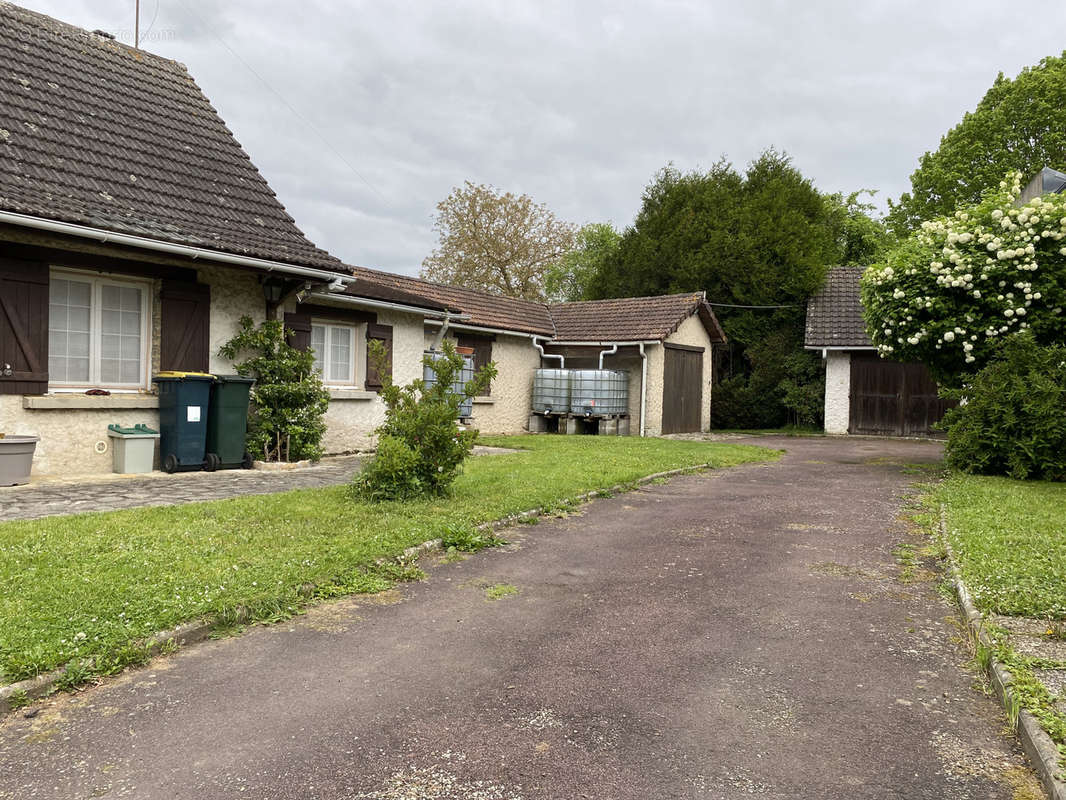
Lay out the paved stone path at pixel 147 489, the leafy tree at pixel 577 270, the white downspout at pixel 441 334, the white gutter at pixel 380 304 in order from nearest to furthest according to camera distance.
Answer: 1. the paved stone path at pixel 147 489
2. the white gutter at pixel 380 304
3. the white downspout at pixel 441 334
4. the leafy tree at pixel 577 270

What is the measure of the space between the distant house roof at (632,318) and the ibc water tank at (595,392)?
4.66 ft

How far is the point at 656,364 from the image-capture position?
71.8 ft

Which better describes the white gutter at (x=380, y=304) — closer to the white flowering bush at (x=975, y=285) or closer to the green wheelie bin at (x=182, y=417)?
the green wheelie bin at (x=182, y=417)

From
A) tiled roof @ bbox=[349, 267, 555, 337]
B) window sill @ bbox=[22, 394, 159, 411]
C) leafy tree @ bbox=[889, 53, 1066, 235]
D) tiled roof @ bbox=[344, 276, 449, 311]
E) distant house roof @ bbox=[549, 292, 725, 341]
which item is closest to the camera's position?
window sill @ bbox=[22, 394, 159, 411]

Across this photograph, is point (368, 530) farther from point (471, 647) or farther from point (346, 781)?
point (346, 781)

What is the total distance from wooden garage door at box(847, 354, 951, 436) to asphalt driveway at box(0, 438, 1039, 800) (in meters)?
19.6

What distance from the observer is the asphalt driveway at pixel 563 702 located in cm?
295

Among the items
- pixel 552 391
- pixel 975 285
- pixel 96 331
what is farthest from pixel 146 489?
pixel 552 391

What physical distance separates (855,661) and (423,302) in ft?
41.2

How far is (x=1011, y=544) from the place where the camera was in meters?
6.55

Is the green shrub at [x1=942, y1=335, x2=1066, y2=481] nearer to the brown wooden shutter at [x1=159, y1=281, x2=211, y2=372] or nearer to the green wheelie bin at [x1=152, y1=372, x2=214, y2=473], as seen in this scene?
the green wheelie bin at [x1=152, y1=372, x2=214, y2=473]

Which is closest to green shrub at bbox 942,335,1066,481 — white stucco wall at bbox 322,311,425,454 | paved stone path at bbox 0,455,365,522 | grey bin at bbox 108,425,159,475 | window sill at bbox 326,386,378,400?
white stucco wall at bbox 322,311,425,454

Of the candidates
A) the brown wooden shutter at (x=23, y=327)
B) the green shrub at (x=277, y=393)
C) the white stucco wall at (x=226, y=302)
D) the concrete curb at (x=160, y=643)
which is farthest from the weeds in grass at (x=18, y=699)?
the white stucco wall at (x=226, y=302)

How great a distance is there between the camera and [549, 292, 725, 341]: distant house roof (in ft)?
72.3
